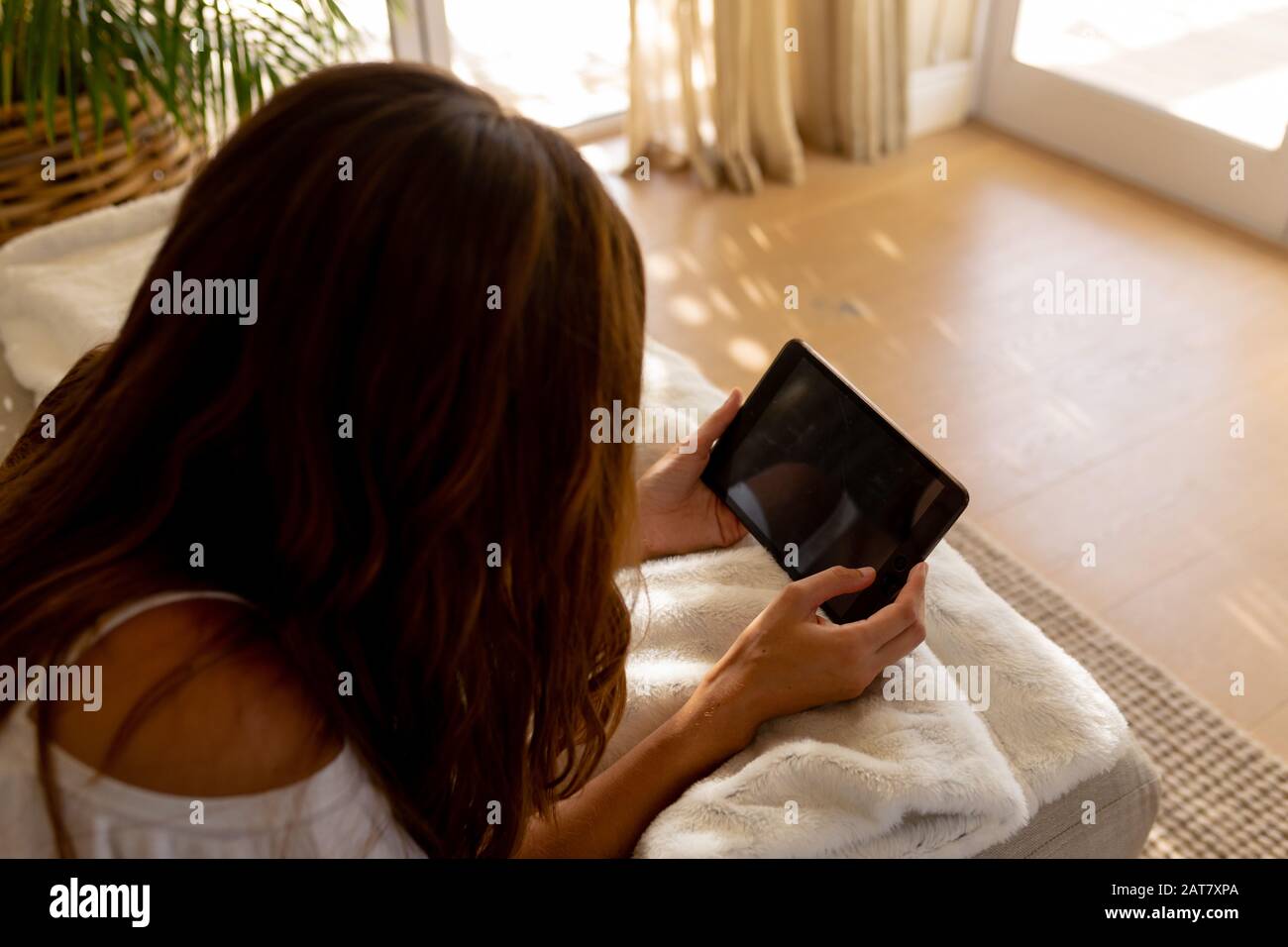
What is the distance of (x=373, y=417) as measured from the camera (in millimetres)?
599

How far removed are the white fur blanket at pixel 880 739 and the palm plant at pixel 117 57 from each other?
0.63 meters

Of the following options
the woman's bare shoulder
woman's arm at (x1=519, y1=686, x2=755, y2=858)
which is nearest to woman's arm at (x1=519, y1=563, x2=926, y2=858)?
woman's arm at (x1=519, y1=686, x2=755, y2=858)

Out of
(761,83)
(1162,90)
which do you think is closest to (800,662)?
(761,83)

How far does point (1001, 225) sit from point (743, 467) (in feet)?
5.71

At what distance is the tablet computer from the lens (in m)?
0.93

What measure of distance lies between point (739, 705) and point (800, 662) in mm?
57

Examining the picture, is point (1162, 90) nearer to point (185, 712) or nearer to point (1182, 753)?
point (1182, 753)

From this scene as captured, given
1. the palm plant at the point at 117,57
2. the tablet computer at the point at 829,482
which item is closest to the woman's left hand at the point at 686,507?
the tablet computer at the point at 829,482

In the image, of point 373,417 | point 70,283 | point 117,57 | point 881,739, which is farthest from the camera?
point 117,57

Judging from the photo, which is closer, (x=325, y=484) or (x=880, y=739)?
(x=325, y=484)

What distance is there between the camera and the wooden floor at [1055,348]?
67.0 inches

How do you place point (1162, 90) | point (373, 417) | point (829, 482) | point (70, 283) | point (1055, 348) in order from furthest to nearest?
point (1162, 90) → point (1055, 348) → point (70, 283) → point (829, 482) → point (373, 417)

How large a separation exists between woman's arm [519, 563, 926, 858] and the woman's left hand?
188mm
